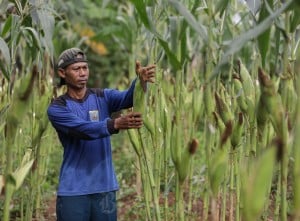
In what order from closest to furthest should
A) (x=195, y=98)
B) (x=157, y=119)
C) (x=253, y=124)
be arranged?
(x=253, y=124), (x=157, y=119), (x=195, y=98)

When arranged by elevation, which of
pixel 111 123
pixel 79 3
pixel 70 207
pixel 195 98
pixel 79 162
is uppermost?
pixel 79 3

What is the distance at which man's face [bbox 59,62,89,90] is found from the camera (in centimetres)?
193

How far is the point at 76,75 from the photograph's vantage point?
1.93 m

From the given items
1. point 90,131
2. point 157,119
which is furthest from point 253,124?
point 90,131

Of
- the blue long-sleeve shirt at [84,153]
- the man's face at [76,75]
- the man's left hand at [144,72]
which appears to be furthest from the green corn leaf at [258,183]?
the man's face at [76,75]

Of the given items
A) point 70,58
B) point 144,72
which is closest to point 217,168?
point 144,72

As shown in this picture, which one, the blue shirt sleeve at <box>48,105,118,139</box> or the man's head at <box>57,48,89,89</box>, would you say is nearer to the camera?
the blue shirt sleeve at <box>48,105,118,139</box>

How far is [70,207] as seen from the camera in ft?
6.22

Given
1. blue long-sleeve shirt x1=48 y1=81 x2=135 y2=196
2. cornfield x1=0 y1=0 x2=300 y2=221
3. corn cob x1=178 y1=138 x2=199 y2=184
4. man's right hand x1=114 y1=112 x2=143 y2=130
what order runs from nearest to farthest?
cornfield x1=0 y1=0 x2=300 y2=221 < corn cob x1=178 y1=138 x2=199 y2=184 < man's right hand x1=114 y1=112 x2=143 y2=130 < blue long-sleeve shirt x1=48 y1=81 x2=135 y2=196

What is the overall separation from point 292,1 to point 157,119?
0.95 m

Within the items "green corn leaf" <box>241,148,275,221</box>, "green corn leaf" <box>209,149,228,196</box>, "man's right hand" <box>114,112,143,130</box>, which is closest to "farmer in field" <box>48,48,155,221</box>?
"man's right hand" <box>114,112,143,130</box>

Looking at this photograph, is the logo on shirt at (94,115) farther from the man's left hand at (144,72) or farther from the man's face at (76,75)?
the man's left hand at (144,72)

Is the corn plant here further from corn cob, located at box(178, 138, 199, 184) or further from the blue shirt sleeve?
corn cob, located at box(178, 138, 199, 184)

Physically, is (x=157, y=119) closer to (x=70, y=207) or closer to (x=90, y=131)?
(x=90, y=131)
